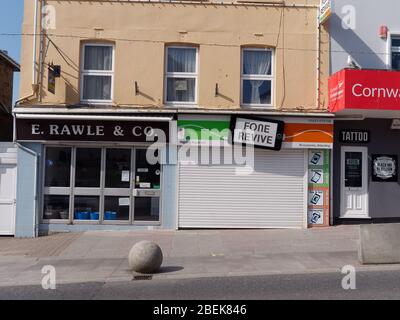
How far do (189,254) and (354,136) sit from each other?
6887 millimetres

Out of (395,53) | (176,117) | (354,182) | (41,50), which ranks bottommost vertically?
(354,182)

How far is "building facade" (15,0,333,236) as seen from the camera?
14.7 meters

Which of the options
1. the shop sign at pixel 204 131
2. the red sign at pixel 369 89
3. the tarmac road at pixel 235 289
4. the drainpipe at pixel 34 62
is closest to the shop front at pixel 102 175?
the shop sign at pixel 204 131

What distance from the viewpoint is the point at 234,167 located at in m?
15.0

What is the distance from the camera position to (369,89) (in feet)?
45.6

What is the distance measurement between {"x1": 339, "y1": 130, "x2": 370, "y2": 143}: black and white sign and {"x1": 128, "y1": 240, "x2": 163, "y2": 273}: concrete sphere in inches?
318

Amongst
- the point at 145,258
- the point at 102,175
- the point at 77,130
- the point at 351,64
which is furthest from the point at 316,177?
the point at 145,258

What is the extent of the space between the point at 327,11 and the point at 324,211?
18.2 ft

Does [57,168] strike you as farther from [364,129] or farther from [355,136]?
[364,129]

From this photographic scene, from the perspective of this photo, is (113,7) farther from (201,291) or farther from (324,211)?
(201,291)

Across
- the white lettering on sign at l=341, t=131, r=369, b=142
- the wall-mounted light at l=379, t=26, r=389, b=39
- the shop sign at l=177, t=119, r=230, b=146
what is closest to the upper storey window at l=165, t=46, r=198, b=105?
the shop sign at l=177, t=119, r=230, b=146

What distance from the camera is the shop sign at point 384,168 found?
1563cm

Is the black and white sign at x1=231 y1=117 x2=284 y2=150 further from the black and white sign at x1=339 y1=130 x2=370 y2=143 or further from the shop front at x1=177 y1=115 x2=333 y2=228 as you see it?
the black and white sign at x1=339 y1=130 x2=370 y2=143
